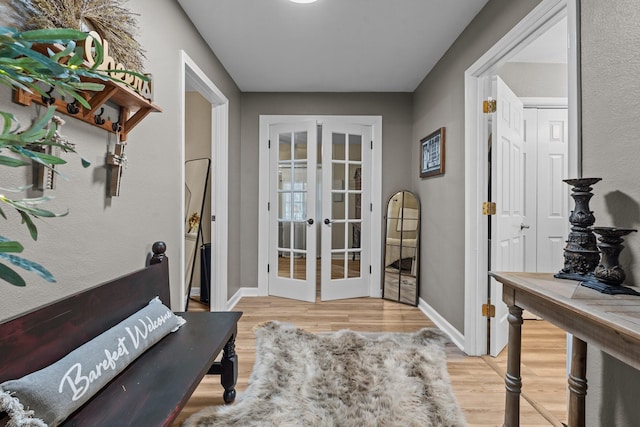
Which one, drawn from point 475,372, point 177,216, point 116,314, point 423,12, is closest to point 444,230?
point 475,372

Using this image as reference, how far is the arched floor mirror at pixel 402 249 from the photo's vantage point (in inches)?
143

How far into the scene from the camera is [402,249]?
12.2 ft

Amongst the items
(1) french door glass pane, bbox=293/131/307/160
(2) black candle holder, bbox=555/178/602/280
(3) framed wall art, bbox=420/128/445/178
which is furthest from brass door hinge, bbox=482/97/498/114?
(1) french door glass pane, bbox=293/131/307/160

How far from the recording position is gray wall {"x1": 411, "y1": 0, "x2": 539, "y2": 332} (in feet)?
7.36

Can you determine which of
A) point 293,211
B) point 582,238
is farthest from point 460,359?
point 293,211

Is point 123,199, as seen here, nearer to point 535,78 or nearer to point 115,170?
point 115,170

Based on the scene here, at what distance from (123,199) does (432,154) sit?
2.68m

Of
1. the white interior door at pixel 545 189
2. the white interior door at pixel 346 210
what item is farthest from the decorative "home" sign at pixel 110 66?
the white interior door at pixel 545 189

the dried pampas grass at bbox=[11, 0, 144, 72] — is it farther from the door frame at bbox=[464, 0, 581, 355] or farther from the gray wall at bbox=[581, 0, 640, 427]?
the door frame at bbox=[464, 0, 581, 355]

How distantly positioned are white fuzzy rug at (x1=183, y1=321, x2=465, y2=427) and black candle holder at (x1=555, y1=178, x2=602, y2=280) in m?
0.96

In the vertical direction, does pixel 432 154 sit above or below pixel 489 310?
above

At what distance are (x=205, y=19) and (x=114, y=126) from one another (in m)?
1.32

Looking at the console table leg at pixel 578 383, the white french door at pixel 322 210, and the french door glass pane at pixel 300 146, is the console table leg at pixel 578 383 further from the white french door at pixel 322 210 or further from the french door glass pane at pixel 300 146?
the french door glass pane at pixel 300 146

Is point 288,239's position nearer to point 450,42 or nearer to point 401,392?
point 401,392
